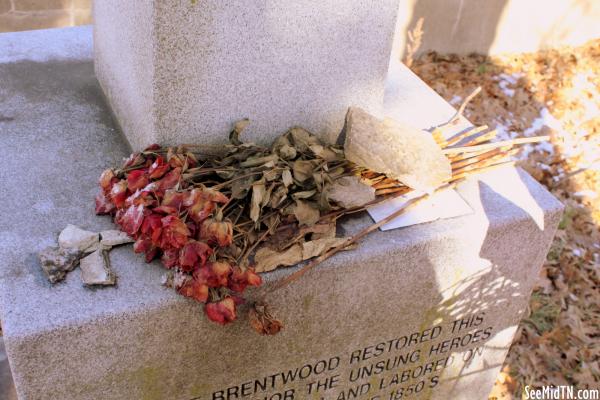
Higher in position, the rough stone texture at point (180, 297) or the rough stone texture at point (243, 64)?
the rough stone texture at point (243, 64)

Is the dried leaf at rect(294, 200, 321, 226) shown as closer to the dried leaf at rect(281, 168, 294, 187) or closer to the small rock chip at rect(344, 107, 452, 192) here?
the dried leaf at rect(281, 168, 294, 187)

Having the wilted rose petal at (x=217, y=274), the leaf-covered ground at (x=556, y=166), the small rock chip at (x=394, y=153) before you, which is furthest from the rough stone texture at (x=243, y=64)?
the leaf-covered ground at (x=556, y=166)

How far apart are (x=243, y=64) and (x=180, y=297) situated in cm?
79

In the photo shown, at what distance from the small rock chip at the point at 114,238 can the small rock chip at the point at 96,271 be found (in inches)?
2.3

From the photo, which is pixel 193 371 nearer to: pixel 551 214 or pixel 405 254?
pixel 405 254

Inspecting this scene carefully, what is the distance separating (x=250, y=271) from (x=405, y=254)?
58cm

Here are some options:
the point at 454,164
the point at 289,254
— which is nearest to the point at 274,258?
→ the point at 289,254

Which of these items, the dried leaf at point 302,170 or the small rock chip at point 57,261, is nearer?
the small rock chip at point 57,261

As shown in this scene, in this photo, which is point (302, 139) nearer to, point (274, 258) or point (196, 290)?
point (274, 258)

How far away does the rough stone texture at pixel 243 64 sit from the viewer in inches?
79.5

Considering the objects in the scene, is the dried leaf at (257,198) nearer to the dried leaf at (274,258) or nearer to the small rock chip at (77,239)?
the dried leaf at (274,258)

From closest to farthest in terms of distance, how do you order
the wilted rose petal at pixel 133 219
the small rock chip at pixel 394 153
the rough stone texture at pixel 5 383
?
1. the wilted rose petal at pixel 133 219
2. the small rock chip at pixel 394 153
3. the rough stone texture at pixel 5 383

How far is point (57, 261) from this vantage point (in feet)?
6.10

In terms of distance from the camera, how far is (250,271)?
182 cm
